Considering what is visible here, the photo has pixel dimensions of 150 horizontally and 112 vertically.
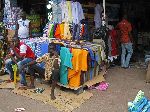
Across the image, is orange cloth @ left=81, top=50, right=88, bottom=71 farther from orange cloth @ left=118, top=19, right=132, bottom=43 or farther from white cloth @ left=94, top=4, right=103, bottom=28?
white cloth @ left=94, top=4, right=103, bottom=28

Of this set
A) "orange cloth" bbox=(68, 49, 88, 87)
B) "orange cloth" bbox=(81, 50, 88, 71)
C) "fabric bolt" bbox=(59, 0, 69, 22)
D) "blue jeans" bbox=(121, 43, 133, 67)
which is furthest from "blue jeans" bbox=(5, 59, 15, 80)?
"blue jeans" bbox=(121, 43, 133, 67)

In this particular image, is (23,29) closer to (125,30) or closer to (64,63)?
(64,63)

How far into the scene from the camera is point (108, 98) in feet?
26.3

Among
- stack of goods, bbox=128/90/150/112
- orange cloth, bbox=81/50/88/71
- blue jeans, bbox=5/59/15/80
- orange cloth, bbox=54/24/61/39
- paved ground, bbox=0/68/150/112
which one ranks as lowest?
paved ground, bbox=0/68/150/112

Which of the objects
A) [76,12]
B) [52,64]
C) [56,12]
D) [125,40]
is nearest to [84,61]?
[52,64]

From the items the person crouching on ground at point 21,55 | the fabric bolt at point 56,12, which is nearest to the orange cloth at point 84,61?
the person crouching on ground at point 21,55

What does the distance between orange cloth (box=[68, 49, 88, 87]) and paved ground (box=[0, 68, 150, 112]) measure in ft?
1.87

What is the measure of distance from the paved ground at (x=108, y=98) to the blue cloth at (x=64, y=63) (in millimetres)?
788

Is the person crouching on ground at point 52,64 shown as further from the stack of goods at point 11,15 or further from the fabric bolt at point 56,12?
the stack of goods at point 11,15

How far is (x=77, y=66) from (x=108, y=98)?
3.40ft

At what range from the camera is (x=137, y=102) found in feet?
22.6

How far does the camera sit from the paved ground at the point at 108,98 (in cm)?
734

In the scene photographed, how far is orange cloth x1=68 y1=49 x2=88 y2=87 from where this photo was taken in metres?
8.13

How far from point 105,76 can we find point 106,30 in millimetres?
1466
